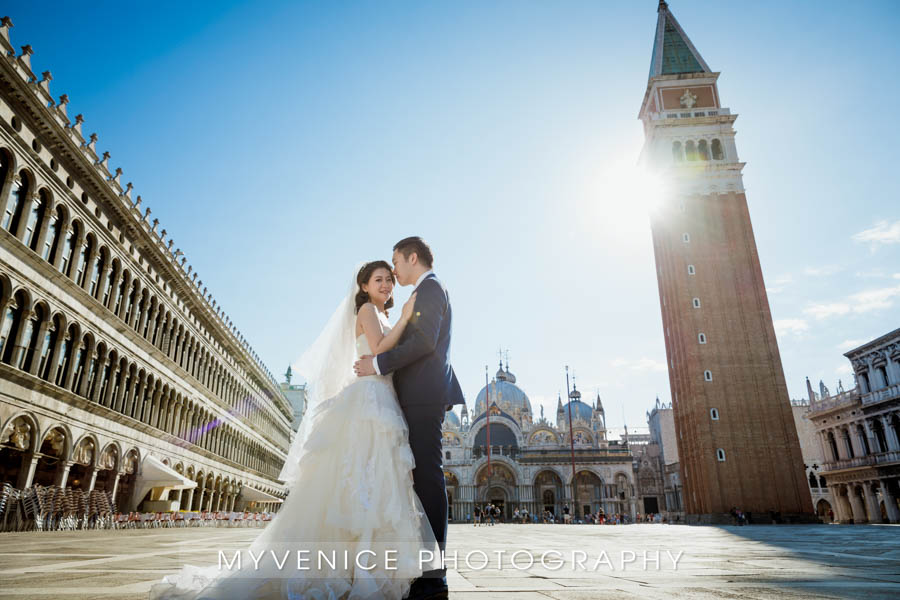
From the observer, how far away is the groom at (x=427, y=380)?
3178mm

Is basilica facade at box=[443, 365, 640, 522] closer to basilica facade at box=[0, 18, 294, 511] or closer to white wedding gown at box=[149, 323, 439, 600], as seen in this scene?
basilica facade at box=[0, 18, 294, 511]

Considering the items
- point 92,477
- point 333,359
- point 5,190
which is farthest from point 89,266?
point 333,359

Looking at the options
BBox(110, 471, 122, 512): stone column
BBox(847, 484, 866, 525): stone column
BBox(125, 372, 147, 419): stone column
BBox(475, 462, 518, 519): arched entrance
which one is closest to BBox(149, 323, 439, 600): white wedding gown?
BBox(110, 471, 122, 512): stone column

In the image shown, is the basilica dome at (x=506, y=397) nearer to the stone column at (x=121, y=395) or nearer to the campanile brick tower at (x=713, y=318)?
the campanile brick tower at (x=713, y=318)

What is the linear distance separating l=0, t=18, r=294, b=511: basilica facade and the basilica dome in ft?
130

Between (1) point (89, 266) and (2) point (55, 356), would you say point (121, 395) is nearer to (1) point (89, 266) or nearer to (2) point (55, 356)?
(2) point (55, 356)

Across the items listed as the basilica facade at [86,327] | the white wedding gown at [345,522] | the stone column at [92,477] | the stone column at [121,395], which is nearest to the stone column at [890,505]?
the basilica facade at [86,327]

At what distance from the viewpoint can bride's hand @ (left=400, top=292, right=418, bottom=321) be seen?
3.35 meters

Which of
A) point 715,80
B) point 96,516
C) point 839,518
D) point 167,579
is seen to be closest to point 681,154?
point 715,80

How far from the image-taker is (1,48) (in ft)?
45.5

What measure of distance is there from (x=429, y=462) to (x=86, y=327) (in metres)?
19.4

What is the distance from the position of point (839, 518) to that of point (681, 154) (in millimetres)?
28703

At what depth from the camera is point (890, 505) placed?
107 feet

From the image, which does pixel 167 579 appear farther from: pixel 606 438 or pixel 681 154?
pixel 606 438
